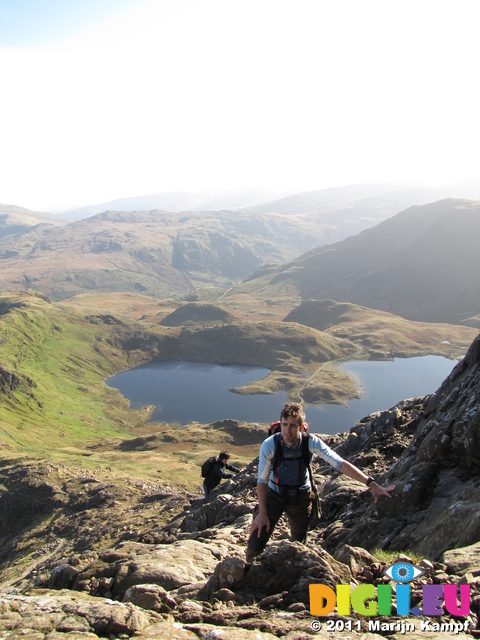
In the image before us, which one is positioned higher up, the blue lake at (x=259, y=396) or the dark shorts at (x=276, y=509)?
the dark shorts at (x=276, y=509)

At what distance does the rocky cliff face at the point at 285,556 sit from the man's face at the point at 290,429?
289 cm

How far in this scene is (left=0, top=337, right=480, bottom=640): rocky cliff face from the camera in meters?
8.93

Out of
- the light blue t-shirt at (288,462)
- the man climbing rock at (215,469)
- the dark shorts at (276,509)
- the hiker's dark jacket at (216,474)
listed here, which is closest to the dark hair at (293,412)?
the light blue t-shirt at (288,462)

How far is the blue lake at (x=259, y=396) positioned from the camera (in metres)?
152

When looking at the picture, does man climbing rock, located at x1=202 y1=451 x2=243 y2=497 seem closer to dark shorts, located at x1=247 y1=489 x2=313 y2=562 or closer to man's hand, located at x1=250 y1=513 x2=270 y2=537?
dark shorts, located at x1=247 y1=489 x2=313 y2=562

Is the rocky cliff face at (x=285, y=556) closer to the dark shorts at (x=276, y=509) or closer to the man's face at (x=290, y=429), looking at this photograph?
the dark shorts at (x=276, y=509)

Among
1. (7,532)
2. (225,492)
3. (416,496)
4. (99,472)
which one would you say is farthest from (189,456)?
(416,496)

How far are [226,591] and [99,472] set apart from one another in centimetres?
5016

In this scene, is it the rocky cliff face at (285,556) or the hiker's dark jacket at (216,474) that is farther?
the hiker's dark jacket at (216,474)

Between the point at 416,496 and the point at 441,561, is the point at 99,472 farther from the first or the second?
the point at 441,561

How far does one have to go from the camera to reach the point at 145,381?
636 feet

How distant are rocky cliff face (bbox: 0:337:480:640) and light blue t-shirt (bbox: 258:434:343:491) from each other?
167cm

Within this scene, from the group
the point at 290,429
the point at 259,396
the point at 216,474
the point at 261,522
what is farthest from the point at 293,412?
the point at 259,396

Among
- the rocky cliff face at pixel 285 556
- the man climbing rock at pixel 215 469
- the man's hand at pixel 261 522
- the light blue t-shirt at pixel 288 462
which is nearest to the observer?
the rocky cliff face at pixel 285 556
